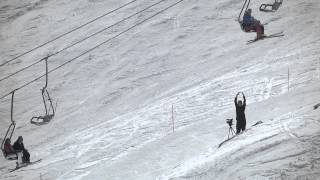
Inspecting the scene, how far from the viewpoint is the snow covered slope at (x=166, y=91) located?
48.6ft

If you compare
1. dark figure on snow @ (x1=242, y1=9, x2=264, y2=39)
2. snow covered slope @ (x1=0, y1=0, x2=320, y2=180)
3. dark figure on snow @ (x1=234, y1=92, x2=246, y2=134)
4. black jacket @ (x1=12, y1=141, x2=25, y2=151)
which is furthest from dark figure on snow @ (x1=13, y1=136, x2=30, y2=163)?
dark figure on snow @ (x1=242, y1=9, x2=264, y2=39)

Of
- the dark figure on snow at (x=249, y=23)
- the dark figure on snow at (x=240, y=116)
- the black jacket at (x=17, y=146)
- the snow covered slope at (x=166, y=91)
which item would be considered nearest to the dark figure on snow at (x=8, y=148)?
the black jacket at (x=17, y=146)

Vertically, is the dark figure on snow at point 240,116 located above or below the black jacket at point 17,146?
above

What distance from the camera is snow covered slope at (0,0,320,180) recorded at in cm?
1481

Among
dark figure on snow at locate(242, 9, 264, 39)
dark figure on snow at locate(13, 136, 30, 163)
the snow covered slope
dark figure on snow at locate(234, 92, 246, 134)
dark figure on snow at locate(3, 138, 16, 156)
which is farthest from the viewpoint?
dark figure on snow at locate(242, 9, 264, 39)

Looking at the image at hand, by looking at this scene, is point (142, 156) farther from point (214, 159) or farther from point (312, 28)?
point (312, 28)

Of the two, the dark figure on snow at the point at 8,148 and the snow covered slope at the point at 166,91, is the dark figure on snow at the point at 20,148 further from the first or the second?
the snow covered slope at the point at 166,91

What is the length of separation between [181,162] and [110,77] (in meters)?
17.6

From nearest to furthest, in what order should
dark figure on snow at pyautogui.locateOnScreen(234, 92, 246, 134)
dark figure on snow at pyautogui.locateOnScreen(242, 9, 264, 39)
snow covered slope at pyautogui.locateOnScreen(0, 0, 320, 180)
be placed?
snow covered slope at pyautogui.locateOnScreen(0, 0, 320, 180) → dark figure on snow at pyautogui.locateOnScreen(234, 92, 246, 134) → dark figure on snow at pyautogui.locateOnScreen(242, 9, 264, 39)

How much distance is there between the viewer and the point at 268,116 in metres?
19.2

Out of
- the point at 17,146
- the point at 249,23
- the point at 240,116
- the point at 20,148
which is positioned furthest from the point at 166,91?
the point at 240,116

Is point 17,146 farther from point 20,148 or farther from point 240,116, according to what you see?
point 240,116

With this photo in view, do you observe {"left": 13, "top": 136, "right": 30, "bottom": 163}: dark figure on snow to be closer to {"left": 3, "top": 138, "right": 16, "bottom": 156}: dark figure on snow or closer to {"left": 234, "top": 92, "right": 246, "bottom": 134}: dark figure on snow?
{"left": 3, "top": 138, "right": 16, "bottom": 156}: dark figure on snow

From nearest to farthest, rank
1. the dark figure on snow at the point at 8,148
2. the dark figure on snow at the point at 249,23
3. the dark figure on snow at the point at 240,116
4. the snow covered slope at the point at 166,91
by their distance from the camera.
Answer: the snow covered slope at the point at 166,91 < the dark figure on snow at the point at 240,116 < the dark figure on snow at the point at 8,148 < the dark figure on snow at the point at 249,23
